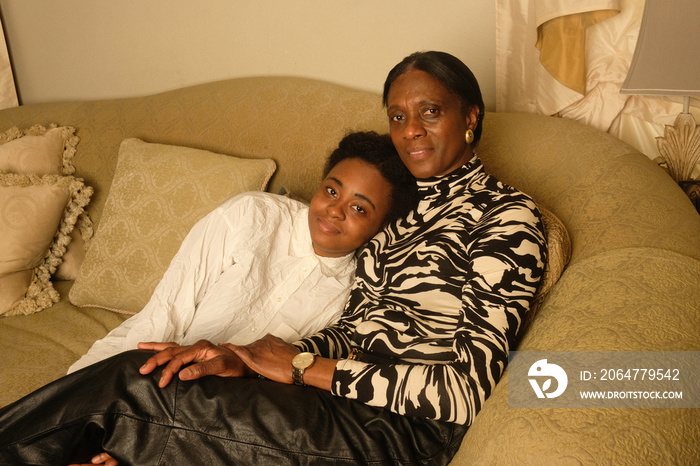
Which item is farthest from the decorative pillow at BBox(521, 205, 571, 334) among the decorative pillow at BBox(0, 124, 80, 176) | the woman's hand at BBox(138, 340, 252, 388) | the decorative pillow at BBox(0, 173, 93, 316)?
the decorative pillow at BBox(0, 124, 80, 176)

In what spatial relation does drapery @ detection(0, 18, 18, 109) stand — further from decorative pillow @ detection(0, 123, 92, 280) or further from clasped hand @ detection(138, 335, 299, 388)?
clasped hand @ detection(138, 335, 299, 388)

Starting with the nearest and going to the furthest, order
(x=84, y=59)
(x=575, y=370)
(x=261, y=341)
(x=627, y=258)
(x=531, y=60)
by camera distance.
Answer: (x=575, y=370) → (x=627, y=258) → (x=261, y=341) → (x=531, y=60) → (x=84, y=59)

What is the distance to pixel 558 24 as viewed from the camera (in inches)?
75.4

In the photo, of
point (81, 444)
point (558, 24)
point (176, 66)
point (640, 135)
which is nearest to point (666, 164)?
point (640, 135)

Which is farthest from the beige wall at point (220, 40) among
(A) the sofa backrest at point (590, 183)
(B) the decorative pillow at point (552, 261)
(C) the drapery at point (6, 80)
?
(B) the decorative pillow at point (552, 261)

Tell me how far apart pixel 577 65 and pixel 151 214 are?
157 centimetres

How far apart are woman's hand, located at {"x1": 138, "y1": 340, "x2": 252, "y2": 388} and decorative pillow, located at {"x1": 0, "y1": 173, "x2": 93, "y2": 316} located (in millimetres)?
1002

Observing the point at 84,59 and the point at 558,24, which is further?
the point at 84,59

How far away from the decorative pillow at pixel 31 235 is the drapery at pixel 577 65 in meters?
1.71

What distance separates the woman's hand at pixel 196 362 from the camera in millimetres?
1200

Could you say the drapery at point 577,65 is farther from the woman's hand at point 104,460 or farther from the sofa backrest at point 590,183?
the woman's hand at point 104,460

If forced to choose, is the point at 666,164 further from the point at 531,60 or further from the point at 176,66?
the point at 176,66

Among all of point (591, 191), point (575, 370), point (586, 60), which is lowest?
point (575, 370)

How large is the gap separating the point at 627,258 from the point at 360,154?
761mm
